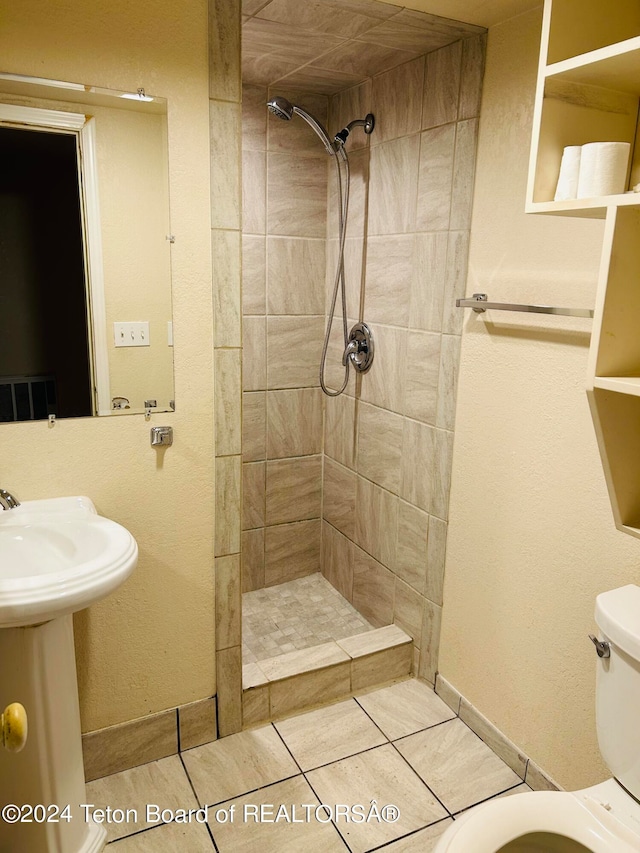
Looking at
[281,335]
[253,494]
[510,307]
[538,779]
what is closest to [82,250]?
[510,307]

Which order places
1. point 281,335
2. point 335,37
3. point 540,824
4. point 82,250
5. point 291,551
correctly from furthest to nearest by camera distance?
point 291,551
point 281,335
point 335,37
point 82,250
point 540,824

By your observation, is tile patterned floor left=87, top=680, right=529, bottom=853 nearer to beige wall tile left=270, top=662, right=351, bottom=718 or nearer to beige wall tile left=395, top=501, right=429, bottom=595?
beige wall tile left=270, top=662, right=351, bottom=718

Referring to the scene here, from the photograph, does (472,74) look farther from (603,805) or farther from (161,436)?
(603,805)

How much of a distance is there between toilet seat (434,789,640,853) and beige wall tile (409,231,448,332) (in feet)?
4.47

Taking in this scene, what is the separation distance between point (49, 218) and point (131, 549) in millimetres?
833

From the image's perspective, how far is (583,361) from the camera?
5.29 ft

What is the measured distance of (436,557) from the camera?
221 centimetres

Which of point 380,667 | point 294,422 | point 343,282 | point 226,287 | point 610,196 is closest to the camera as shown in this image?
point 610,196

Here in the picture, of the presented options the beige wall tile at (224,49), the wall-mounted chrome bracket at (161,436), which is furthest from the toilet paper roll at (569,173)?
the wall-mounted chrome bracket at (161,436)

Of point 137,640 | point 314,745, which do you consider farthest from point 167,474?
point 314,745

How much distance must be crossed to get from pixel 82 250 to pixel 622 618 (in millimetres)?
1518

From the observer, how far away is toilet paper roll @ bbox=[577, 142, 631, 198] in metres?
1.20

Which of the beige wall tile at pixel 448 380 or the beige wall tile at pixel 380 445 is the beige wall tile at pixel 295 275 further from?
the beige wall tile at pixel 448 380

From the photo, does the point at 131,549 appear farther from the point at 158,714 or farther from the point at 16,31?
the point at 16,31
